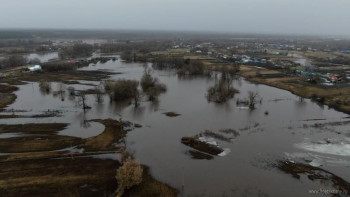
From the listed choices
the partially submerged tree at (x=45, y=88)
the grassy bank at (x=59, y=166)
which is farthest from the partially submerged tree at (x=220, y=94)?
the partially submerged tree at (x=45, y=88)

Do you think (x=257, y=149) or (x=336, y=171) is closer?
(x=336, y=171)

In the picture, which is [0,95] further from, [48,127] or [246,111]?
[246,111]

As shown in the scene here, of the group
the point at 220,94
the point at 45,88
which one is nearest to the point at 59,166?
the point at 220,94

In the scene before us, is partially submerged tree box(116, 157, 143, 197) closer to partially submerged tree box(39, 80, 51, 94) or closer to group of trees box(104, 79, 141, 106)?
group of trees box(104, 79, 141, 106)

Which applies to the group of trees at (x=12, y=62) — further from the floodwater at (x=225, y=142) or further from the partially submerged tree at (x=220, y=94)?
the partially submerged tree at (x=220, y=94)

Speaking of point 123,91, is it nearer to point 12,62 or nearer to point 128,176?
point 128,176

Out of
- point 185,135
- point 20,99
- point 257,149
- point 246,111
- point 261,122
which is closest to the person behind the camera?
point 257,149

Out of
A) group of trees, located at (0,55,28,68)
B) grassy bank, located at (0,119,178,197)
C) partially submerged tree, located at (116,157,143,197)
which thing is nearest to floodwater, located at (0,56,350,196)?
grassy bank, located at (0,119,178,197)

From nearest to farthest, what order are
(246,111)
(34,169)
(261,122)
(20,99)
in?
1. (34,169)
2. (261,122)
3. (246,111)
4. (20,99)

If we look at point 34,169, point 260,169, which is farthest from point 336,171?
point 34,169
